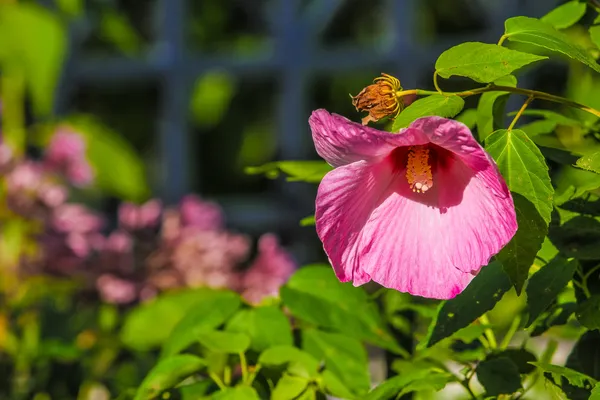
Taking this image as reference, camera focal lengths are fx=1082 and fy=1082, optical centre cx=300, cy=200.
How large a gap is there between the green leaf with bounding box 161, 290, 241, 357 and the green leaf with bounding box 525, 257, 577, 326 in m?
0.30

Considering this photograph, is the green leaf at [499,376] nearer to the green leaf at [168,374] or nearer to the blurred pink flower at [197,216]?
the green leaf at [168,374]

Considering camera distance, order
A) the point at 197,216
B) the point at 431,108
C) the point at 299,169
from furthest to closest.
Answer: the point at 197,216 < the point at 299,169 < the point at 431,108

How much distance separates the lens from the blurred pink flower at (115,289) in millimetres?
2387

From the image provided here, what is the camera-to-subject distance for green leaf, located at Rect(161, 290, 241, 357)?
3.20 ft

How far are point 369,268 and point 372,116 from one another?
0.12m

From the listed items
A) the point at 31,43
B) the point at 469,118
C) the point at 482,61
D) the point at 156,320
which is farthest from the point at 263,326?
the point at 31,43

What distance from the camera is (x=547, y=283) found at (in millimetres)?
796

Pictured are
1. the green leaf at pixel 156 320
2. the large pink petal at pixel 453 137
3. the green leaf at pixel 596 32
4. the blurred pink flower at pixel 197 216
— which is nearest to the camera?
the large pink petal at pixel 453 137

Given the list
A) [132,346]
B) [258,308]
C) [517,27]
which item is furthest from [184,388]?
[132,346]

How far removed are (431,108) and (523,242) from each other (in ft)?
0.35

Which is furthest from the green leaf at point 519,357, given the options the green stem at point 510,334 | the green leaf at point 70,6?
the green leaf at point 70,6

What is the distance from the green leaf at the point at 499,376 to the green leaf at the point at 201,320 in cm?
24

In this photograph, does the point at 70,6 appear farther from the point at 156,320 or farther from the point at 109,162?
the point at 156,320

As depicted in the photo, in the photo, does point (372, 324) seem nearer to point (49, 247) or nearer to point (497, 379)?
point (497, 379)
